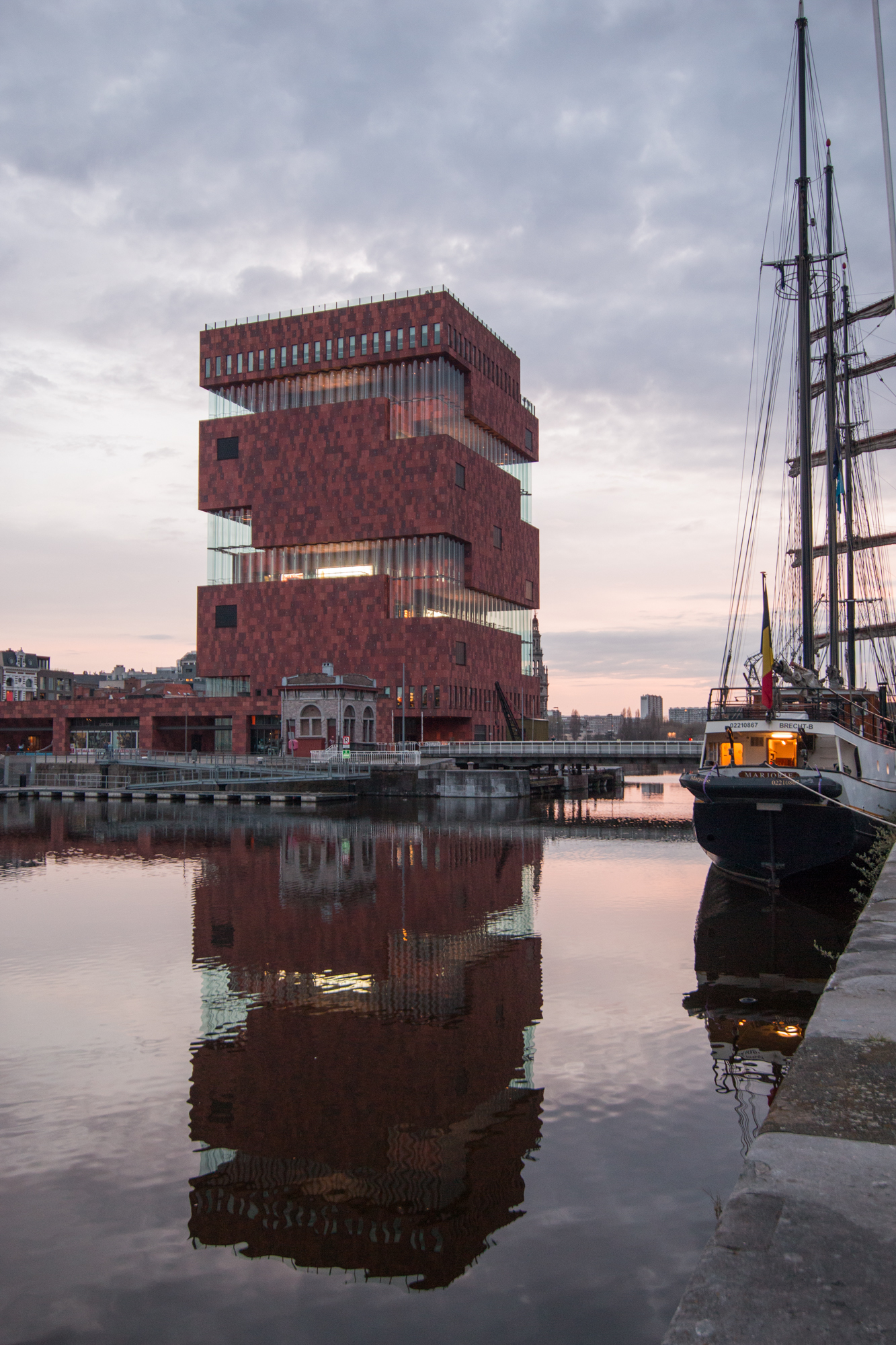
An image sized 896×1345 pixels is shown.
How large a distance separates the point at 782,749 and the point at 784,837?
3.51m

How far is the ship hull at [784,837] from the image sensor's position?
27266 mm

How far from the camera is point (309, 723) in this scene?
8588cm

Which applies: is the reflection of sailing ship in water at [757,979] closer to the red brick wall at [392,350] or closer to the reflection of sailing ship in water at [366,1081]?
the reflection of sailing ship in water at [366,1081]

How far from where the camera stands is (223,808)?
221ft

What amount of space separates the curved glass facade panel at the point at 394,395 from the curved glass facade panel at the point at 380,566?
11.9 m

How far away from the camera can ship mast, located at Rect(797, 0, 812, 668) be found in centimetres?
3678

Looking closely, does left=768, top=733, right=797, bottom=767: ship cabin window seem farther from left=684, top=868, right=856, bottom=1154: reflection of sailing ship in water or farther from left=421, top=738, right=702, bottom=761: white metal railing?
left=421, top=738, right=702, bottom=761: white metal railing

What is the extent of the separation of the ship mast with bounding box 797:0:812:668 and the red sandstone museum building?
58.7 meters

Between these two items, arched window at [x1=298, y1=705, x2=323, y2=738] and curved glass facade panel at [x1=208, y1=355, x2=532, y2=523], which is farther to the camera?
curved glass facade panel at [x1=208, y1=355, x2=532, y2=523]

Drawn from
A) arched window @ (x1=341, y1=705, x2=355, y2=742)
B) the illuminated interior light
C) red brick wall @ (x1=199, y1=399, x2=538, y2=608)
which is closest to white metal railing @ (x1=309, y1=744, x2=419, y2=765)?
arched window @ (x1=341, y1=705, x2=355, y2=742)

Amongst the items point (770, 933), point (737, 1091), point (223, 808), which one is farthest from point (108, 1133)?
point (223, 808)

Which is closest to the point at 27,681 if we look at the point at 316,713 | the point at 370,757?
the point at 316,713

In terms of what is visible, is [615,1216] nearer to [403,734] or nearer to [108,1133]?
[108,1133]

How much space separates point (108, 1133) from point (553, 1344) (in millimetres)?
6644
